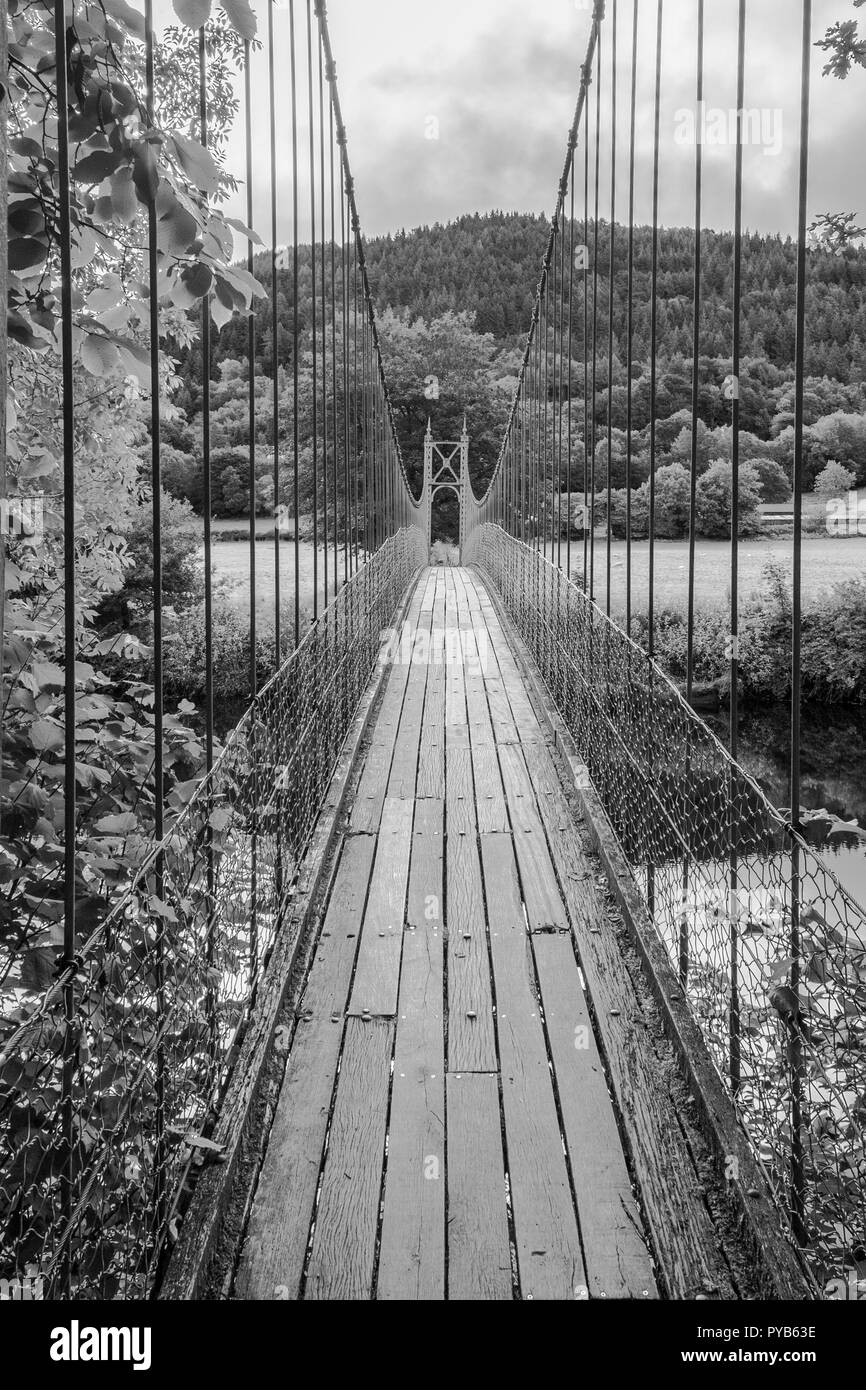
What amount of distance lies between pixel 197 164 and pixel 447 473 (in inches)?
1120

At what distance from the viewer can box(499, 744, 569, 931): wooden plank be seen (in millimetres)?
2330

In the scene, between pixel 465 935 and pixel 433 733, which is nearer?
pixel 465 935

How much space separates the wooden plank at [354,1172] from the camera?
1242 mm

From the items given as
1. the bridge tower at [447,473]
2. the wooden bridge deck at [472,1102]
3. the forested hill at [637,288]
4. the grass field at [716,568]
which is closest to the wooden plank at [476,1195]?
the wooden bridge deck at [472,1102]

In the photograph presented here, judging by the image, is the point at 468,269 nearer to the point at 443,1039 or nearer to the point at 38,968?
the point at 443,1039

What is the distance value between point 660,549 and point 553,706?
1526cm

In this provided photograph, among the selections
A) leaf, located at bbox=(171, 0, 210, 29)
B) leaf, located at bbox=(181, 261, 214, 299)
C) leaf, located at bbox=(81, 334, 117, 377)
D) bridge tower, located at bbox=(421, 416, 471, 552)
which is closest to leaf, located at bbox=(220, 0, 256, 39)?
leaf, located at bbox=(171, 0, 210, 29)

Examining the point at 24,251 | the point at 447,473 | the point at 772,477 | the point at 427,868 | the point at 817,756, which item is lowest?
the point at 817,756

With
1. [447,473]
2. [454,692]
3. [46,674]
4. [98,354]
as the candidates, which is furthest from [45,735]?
[447,473]

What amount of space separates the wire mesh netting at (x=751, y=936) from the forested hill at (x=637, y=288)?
0.90 meters

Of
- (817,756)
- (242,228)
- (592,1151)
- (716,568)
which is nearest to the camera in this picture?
(242,228)

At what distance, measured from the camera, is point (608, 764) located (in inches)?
121

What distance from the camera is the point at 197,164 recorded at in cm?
108
